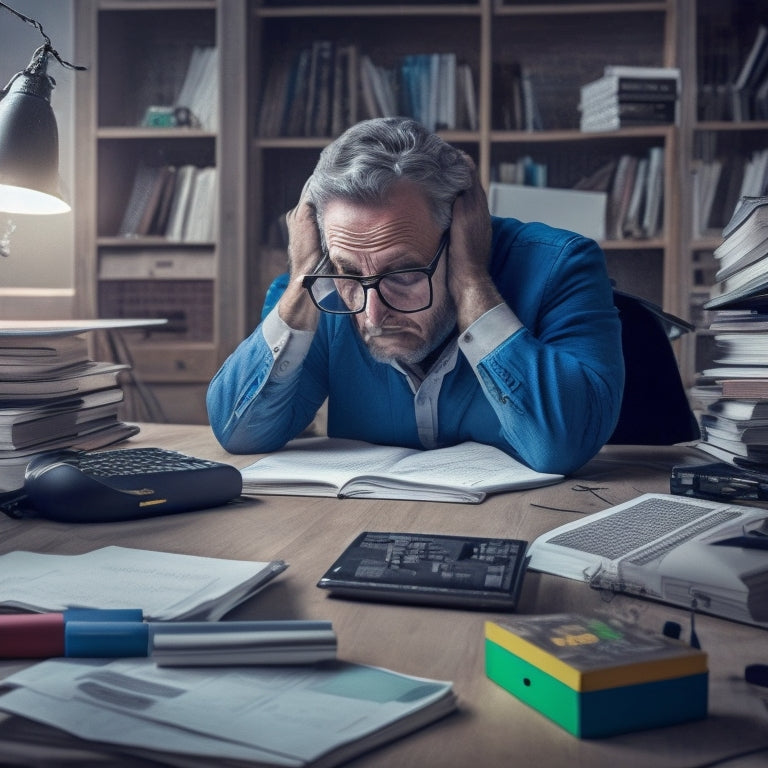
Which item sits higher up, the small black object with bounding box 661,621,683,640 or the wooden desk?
the small black object with bounding box 661,621,683,640

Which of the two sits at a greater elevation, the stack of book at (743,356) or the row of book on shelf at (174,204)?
the row of book on shelf at (174,204)

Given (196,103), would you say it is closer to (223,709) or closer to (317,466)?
(317,466)

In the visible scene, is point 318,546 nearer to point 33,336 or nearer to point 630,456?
point 33,336

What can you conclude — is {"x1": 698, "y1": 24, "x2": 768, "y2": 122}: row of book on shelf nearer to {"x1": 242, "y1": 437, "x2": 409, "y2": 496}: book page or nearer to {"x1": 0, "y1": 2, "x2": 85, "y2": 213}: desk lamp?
{"x1": 242, "y1": 437, "x2": 409, "y2": 496}: book page

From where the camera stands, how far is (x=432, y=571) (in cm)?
67

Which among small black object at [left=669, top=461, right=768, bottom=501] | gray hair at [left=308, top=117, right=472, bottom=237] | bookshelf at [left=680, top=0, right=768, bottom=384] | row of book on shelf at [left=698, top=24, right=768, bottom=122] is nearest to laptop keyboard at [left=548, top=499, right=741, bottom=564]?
small black object at [left=669, top=461, right=768, bottom=501]

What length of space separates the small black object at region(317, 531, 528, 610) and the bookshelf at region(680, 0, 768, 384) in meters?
2.61

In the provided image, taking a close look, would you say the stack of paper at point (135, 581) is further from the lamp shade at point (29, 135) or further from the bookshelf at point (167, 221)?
the bookshelf at point (167, 221)

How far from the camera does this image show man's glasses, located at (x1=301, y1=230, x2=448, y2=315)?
4.40 feet

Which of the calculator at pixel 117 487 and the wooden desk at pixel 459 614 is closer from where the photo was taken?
the wooden desk at pixel 459 614

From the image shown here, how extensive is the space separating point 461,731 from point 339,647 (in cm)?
12

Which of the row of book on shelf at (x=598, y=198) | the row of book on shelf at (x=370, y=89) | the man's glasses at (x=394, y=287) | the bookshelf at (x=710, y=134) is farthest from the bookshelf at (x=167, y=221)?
the man's glasses at (x=394, y=287)

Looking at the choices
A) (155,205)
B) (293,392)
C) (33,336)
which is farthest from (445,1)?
(33,336)

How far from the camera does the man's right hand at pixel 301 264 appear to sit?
4.74ft
